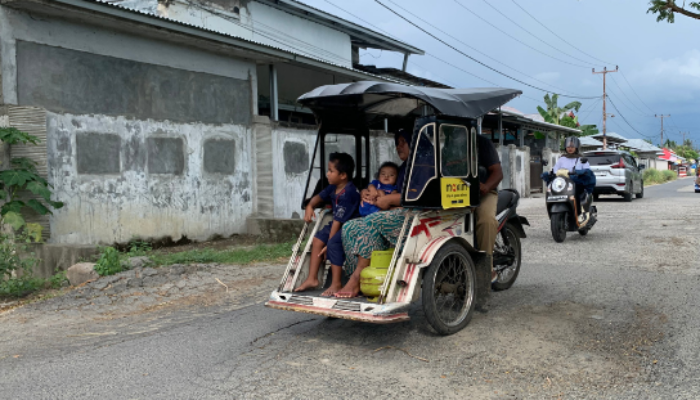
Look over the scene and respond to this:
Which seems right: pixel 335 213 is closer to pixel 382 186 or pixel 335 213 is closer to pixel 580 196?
pixel 382 186

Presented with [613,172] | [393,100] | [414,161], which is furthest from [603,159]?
[414,161]

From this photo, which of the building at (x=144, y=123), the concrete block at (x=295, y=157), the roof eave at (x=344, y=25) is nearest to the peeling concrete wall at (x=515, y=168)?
the roof eave at (x=344, y=25)

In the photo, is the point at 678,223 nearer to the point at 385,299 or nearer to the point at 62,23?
the point at 385,299

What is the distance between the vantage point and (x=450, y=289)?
4.72 m

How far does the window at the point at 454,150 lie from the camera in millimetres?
4563

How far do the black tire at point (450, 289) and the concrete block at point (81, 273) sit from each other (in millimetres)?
4449

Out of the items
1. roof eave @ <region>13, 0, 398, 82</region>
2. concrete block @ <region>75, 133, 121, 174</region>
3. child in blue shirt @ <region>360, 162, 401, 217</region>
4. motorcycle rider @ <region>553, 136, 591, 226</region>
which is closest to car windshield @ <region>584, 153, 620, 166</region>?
motorcycle rider @ <region>553, 136, 591, 226</region>

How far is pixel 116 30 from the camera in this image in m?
9.44

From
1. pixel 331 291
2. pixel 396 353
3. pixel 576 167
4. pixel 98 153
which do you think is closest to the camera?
pixel 396 353

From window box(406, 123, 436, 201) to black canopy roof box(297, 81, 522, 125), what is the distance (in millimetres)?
223

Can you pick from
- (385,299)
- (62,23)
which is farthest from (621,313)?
(62,23)

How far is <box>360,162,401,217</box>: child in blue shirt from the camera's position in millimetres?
4920

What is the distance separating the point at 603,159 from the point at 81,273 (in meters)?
17.5

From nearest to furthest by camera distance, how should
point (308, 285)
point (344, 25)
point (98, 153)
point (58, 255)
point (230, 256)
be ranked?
1. point (308, 285)
2. point (58, 255)
3. point (230, 256)
4. point (98, 153)
5. point (344, 25)
